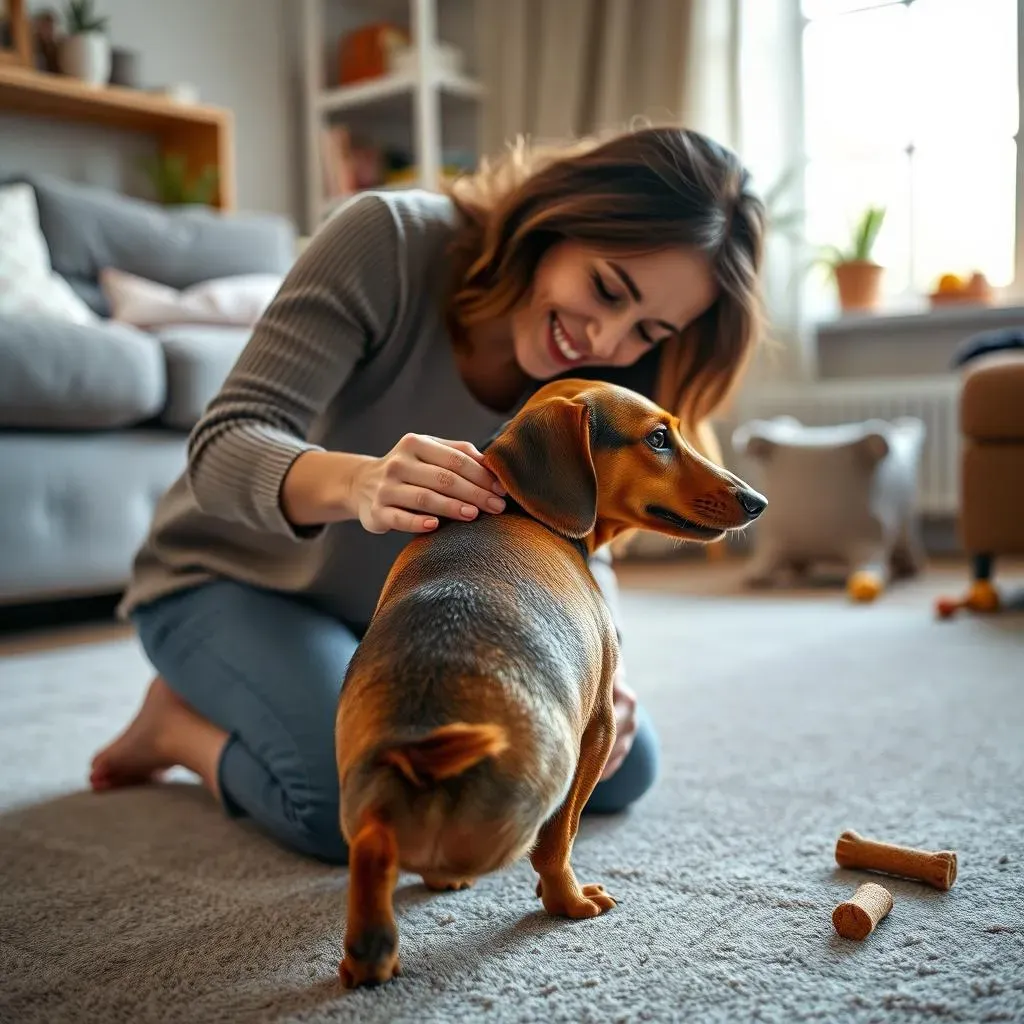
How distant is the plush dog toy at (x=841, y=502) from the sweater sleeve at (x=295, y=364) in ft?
6.64

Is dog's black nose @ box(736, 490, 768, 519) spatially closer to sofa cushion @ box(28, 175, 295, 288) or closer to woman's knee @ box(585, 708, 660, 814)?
woman's knee @ box(585, 708, 660, 814)

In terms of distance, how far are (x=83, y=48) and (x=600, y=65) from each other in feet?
5.94

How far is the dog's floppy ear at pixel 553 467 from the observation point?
93 cm

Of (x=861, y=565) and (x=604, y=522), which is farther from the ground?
(x=604, y=522)

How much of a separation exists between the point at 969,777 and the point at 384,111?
3851 millimetres

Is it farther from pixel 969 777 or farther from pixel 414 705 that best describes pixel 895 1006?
pixel 969 777

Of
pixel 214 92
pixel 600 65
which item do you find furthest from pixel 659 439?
pixel 214 92

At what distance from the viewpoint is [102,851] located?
1.22 meters

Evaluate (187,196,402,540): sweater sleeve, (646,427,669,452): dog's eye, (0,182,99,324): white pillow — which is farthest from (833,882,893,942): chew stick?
(0,182,99,324): white pillow

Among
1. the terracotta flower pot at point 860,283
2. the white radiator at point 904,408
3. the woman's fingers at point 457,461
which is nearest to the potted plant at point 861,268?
the terracotta flower pot at point 860,283

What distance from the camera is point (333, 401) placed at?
1.39m

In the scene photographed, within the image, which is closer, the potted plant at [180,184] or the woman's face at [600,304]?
the woman's face at [600,304]

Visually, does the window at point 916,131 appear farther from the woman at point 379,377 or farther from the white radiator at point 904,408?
the woman at point 379,377

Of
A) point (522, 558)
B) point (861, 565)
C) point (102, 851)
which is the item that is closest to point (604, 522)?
point (522, 558)
